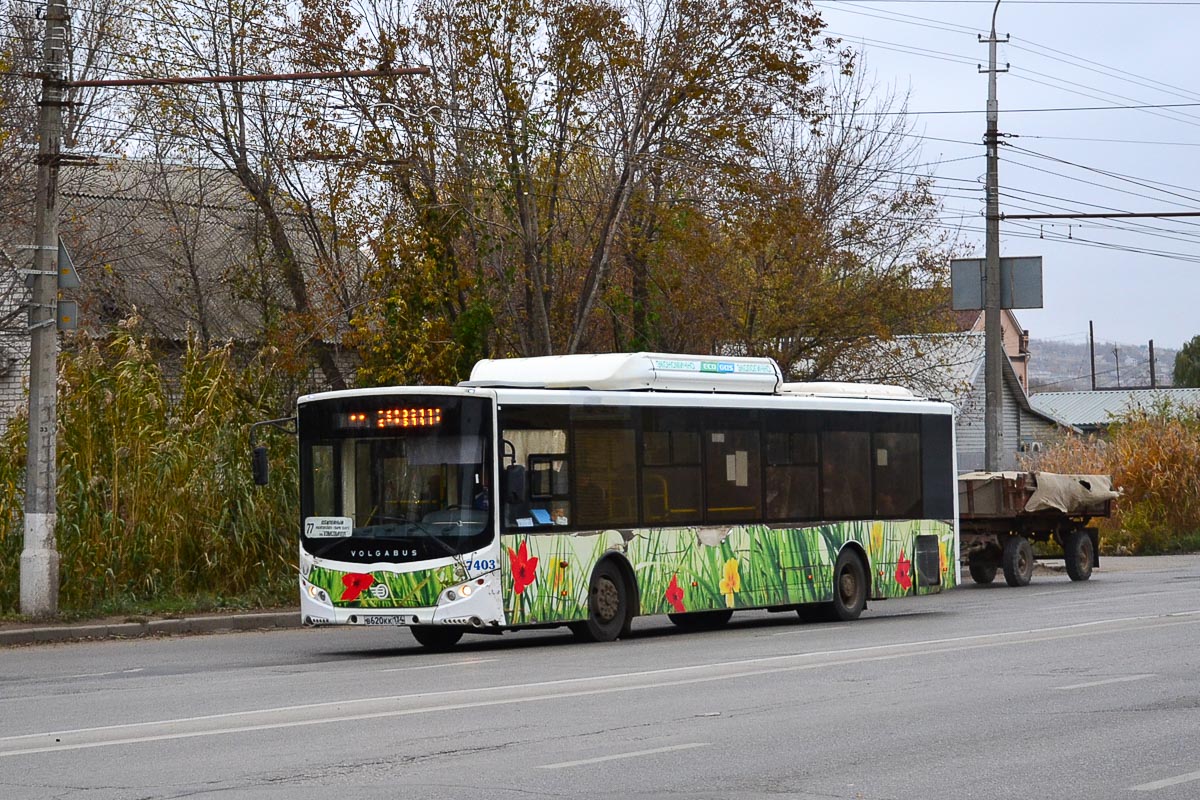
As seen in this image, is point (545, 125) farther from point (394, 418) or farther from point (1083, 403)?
point (1083, 403)

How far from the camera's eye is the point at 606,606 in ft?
62.0

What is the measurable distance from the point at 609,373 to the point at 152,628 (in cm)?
679

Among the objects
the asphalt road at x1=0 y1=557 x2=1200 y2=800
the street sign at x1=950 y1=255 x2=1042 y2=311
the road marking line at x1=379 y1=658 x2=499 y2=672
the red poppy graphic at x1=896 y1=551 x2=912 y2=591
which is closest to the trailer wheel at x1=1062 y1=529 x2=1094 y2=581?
the street sign at x1=950 y1=255 x2=1042 y2=311

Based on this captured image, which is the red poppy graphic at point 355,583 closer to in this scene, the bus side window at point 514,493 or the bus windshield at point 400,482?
the bus windshield at point 400,482

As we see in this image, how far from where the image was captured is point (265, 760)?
380 inches

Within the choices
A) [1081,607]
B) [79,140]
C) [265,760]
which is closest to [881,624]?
[1081,607]

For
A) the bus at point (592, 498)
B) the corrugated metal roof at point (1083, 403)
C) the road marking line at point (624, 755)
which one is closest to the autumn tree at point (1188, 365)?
the corrugated metal roof at point (1083, 403)

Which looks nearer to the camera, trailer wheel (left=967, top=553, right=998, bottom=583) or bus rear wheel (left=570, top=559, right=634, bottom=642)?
bus rear wheel (left=570, top=559, right=634, bottom=642)

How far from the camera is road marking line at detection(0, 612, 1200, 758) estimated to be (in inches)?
424

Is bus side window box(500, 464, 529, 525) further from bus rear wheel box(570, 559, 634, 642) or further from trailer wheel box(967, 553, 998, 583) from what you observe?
trailer wheel box(967, 553, 998, 583)

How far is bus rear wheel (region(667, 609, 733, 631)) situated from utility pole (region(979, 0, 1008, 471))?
11534 millimetres

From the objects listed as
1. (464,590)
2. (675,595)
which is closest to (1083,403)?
(675,595)

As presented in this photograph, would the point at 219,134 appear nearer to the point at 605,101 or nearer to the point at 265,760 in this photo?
the point at 605,101

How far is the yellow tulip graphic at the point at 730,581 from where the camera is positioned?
65.9ft
